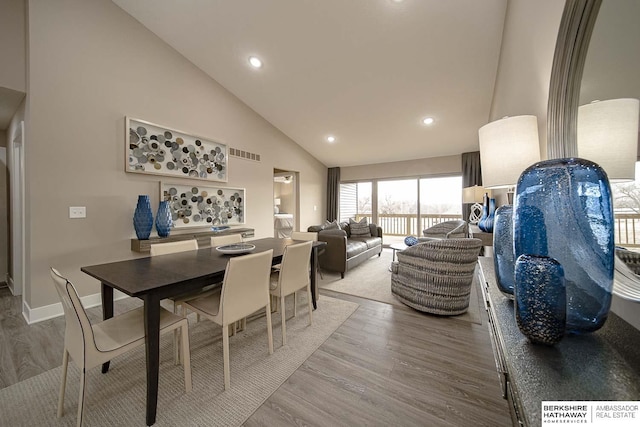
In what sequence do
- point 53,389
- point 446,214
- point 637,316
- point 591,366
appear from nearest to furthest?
1. point 591,366
2. point 637,316
3. point 53,389
4. point 446,214

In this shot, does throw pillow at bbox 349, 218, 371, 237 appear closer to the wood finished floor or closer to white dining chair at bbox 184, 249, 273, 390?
the wood finished floor

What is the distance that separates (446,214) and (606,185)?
19.9 feet

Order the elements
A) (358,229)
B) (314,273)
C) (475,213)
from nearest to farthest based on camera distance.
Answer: (314,273), (358,229), (475,213)

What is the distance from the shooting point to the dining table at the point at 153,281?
1.24 meters

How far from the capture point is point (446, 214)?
20.1ft

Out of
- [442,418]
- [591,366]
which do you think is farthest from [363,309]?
[591,366]

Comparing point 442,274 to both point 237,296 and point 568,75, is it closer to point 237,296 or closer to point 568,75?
point 568,75

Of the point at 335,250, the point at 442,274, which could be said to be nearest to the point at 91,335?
the point at 442,274

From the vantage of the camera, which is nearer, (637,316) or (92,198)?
(637,316)

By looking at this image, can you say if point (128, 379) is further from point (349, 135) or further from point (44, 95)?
point (349, 135)

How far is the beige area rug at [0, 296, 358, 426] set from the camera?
1290 mm

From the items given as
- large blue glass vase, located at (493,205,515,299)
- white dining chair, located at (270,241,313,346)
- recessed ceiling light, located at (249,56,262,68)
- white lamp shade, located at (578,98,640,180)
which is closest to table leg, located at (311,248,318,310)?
white dining chair, located at (270,241,313,346)

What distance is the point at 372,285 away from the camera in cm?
336

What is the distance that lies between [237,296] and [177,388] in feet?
2.16
